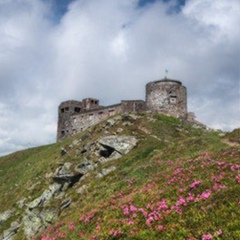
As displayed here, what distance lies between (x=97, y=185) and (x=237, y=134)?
15.1 m

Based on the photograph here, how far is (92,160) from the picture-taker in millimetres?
39250

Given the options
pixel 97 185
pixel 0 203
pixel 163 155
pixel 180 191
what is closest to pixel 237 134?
pixel 163 155

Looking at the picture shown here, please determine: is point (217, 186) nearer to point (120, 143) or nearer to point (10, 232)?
point (10, 232)

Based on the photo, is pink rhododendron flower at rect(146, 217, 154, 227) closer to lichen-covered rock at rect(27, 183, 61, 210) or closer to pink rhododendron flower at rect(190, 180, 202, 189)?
pink rhododendron flower at rect(190, 180, 202, 189)

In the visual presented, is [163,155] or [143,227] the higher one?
[163,155]

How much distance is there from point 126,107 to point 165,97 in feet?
51.8

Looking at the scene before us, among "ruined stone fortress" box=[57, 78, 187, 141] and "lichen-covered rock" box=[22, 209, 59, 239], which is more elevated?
"ruined stone fortress" box=[57, 78, 187, 141]

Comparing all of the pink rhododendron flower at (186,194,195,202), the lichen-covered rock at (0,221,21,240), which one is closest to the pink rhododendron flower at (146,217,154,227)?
the pink rhododendron flower at (186,194,195,202)

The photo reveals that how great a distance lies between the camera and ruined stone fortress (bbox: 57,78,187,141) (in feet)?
208

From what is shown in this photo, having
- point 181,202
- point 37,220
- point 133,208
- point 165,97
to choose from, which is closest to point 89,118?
point 165,97

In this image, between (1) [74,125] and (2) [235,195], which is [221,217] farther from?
(1) [74,125]

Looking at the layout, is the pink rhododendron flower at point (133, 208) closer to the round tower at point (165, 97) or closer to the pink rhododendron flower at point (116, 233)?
the pink rhododendron flower at point (116, 233)

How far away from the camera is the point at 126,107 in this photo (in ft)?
255

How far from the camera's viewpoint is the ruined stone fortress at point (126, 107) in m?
63.4
